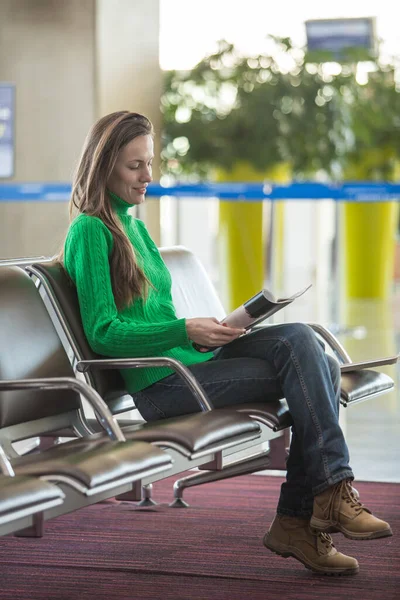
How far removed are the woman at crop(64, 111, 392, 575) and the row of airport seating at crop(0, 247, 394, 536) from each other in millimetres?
75

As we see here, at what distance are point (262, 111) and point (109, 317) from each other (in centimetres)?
562

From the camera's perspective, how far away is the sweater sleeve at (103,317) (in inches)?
114

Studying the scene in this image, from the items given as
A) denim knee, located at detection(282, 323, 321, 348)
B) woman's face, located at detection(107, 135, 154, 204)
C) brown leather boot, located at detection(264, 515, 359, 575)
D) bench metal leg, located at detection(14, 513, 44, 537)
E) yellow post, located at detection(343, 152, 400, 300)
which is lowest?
yellow post, located at detection(343, 152, 400, 300)

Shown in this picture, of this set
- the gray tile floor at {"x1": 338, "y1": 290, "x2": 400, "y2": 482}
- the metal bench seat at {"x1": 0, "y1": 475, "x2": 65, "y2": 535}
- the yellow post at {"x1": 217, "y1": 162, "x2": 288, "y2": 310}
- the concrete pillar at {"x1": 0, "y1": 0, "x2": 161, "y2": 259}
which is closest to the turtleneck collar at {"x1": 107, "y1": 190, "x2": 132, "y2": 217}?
the metal bench seat at {"x1": 0, "y1": 475, "x2": 65, "y2": 535}

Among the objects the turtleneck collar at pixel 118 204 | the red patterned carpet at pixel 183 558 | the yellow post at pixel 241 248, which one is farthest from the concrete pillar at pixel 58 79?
the turtleneck collar at pixel 118 204

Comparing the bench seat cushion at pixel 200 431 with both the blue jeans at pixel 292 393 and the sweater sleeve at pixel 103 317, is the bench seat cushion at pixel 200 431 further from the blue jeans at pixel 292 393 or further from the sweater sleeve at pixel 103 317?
the sweater sleeve at pixel 103 317

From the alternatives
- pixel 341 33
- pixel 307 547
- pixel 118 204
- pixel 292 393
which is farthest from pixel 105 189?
pixel 341 33

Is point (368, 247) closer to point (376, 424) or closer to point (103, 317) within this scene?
point (376, 424)

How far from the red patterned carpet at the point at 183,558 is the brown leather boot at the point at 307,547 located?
0.11 ft

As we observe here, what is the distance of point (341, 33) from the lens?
904cm

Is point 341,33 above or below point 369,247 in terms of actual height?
above

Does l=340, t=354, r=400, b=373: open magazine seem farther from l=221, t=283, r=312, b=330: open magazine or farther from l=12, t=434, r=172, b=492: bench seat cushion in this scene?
l=12, t=434, r=172, b=492: bench seat cushion

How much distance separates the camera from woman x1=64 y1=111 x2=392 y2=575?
108 inches

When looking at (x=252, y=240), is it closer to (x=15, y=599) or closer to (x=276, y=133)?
(x=276, y=133)
